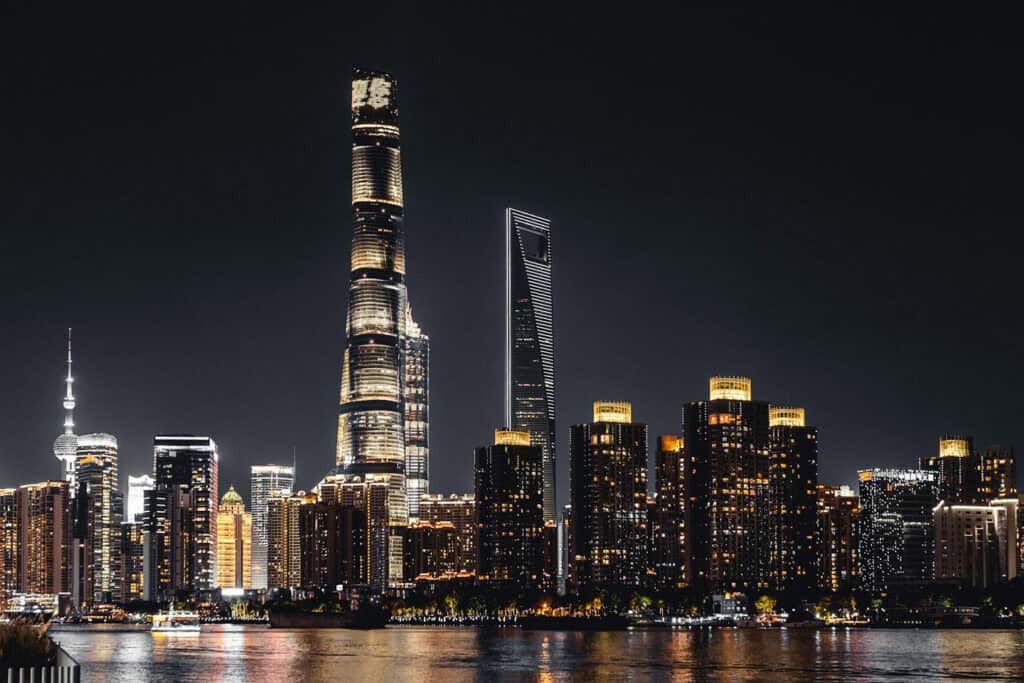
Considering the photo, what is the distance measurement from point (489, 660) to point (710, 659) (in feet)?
67.3

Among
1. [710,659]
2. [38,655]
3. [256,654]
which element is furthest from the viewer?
[256,654]

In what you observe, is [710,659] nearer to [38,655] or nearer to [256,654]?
[256,654]

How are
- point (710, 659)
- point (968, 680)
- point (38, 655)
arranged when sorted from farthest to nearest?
point (710, 659) < point (968, 680) < point (38, 655)

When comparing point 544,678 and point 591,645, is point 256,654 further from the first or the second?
point 544,678

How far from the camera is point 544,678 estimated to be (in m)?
118

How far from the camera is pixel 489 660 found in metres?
149

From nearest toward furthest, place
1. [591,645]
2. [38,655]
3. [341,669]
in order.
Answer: [38,655]
[341,669]
[591,645]

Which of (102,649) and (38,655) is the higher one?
(38,655)

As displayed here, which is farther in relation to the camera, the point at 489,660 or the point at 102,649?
the point at 102,649

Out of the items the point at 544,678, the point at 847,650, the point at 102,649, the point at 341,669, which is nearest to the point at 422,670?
the point at 341,669

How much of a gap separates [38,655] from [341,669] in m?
97.9

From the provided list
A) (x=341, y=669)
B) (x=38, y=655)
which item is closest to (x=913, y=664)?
(x=341, y=669)

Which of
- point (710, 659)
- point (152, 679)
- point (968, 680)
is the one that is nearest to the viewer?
point (968, 680)

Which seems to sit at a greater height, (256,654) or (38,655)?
(38,655)
